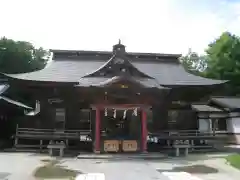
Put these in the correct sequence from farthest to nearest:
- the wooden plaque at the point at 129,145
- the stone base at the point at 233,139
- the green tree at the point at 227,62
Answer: the green tree at the point at 227,62, the stone base at the point at 233,139, the wooden plaque at the point at 129,145

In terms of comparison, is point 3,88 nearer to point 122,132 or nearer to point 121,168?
point 122,132

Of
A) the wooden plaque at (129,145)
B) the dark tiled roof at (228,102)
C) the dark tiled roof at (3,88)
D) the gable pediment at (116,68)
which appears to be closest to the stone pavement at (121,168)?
the wooden plaque at (129,145)

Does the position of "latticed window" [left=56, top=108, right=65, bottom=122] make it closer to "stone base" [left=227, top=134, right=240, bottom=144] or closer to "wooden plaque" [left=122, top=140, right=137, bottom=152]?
"wooden plaque" [left=122, top=140, right=137, bottom=152]

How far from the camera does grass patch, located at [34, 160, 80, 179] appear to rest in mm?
Result: 10930

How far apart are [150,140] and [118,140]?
3458mm

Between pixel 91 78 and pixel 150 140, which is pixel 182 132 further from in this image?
pixel 91 78

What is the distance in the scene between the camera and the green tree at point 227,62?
41156 millimetres

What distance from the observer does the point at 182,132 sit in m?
20.4

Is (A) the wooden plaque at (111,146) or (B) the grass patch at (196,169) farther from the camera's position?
(A) the wooden plaque at (111,146)

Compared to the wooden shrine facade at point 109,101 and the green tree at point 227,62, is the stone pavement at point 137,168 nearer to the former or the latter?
the wooden shrine facade at point 109,101

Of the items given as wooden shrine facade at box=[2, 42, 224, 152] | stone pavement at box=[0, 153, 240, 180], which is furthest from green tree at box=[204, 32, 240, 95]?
stone pavement at box=[0, 153, 240, 180]

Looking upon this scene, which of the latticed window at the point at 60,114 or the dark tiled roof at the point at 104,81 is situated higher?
the dark tiled roof at the point at 104,81

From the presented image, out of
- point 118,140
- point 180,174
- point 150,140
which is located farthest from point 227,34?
point 180,174

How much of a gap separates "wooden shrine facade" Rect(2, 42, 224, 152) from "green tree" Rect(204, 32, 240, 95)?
2088cm
